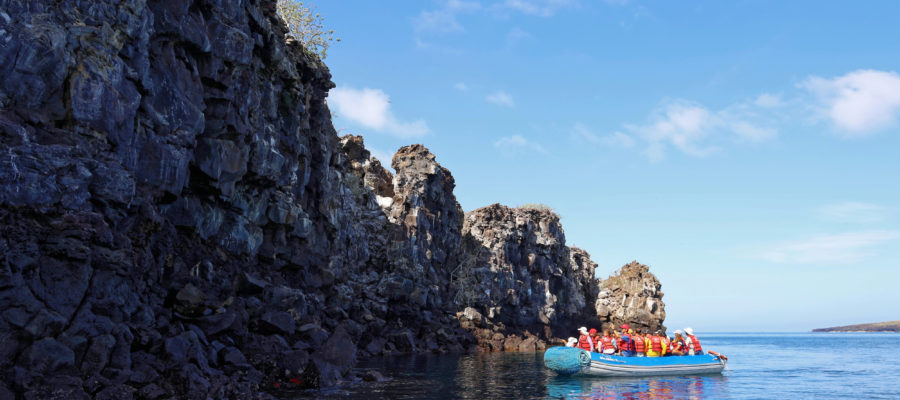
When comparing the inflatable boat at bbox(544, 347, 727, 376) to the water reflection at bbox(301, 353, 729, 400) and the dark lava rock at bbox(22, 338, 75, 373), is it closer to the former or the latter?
the water reflection at bbox(301, 353, 729, 400)

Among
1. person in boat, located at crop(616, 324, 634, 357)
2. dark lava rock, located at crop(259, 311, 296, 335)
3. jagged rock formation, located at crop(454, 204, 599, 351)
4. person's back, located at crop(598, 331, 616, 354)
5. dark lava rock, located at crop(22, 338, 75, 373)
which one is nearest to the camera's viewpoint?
dark lava rock, located at crop(22, 338, 75, 373)

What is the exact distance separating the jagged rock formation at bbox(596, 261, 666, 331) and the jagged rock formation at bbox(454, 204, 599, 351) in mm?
4337

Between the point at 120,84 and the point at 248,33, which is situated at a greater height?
the point at 248,33

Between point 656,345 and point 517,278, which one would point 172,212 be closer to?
point 656,345

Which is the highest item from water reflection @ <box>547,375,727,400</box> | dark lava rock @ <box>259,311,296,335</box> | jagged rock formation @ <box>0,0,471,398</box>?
jagged rock formation @ <box>0,0,471,398</box>

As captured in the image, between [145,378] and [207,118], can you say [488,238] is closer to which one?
[207,118]

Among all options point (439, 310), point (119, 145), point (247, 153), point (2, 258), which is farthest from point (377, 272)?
point (2, 258)

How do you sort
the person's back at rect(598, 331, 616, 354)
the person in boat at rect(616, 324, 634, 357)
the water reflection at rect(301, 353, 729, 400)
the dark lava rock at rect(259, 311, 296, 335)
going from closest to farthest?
the water reflection at rect(301, 353, 729, 400) < the dark lava rock at rect(259, 311, 296, 335) < the person's back at rect(598, 331, 616, 354) < the person in boat at rect(616, 324, 634, 357)

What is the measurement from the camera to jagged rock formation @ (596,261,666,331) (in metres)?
83.9

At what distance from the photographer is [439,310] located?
62281 mm

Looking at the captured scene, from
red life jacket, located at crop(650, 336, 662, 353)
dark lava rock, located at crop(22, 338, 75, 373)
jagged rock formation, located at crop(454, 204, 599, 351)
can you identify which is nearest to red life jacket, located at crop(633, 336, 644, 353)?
red life jacket, located at crop(650, 336, 662, 353)

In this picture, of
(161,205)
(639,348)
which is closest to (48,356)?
(161,205)

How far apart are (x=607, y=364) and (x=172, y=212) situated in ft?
85.4

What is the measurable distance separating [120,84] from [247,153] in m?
10.3
